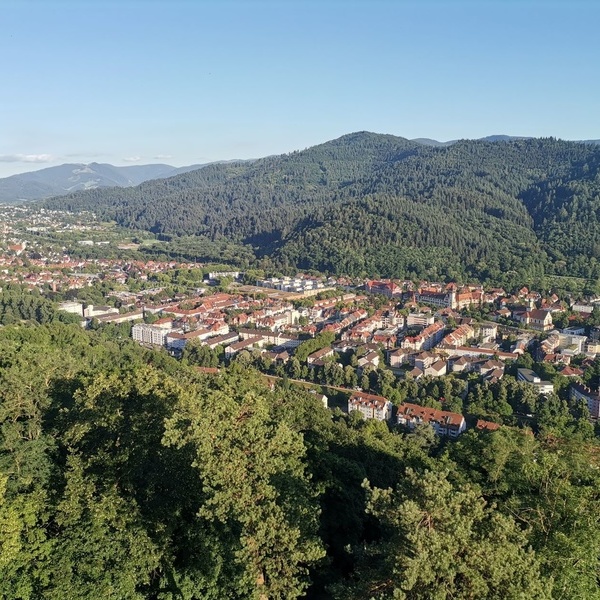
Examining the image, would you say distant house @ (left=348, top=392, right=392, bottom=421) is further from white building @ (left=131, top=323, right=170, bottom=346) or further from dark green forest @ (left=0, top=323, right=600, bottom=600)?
white building @ (left=131, top=323, right=170, bottom=346)

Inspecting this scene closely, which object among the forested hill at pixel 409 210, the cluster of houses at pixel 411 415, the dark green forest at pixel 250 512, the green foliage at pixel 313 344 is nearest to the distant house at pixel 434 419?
the cluster of houses at pixel 411 415

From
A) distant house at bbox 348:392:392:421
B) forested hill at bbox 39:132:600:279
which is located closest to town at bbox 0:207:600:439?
distant house at bbox 348:392:392:421

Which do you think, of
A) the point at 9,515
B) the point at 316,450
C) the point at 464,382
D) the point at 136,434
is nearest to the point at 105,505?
the point at 9,515

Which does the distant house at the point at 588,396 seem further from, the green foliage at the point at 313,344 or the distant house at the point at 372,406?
the green foliage at the point at 313,344

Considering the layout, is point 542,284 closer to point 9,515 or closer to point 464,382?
point 464,382

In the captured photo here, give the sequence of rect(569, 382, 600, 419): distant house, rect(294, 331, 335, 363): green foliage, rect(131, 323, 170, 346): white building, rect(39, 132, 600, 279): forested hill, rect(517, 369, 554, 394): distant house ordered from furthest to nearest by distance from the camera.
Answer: rect(39, 132, 600, 279): forested hill < rect(131, 323, 170, 346): white building < rect(294, 331, 335, 363): green foliage < rect(517, 369, 554, 394): distant house < rect(569, 382, 600, 419): distant house

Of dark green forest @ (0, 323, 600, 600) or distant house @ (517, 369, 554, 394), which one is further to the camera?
distant house @ (517, 369, 554, 394)
